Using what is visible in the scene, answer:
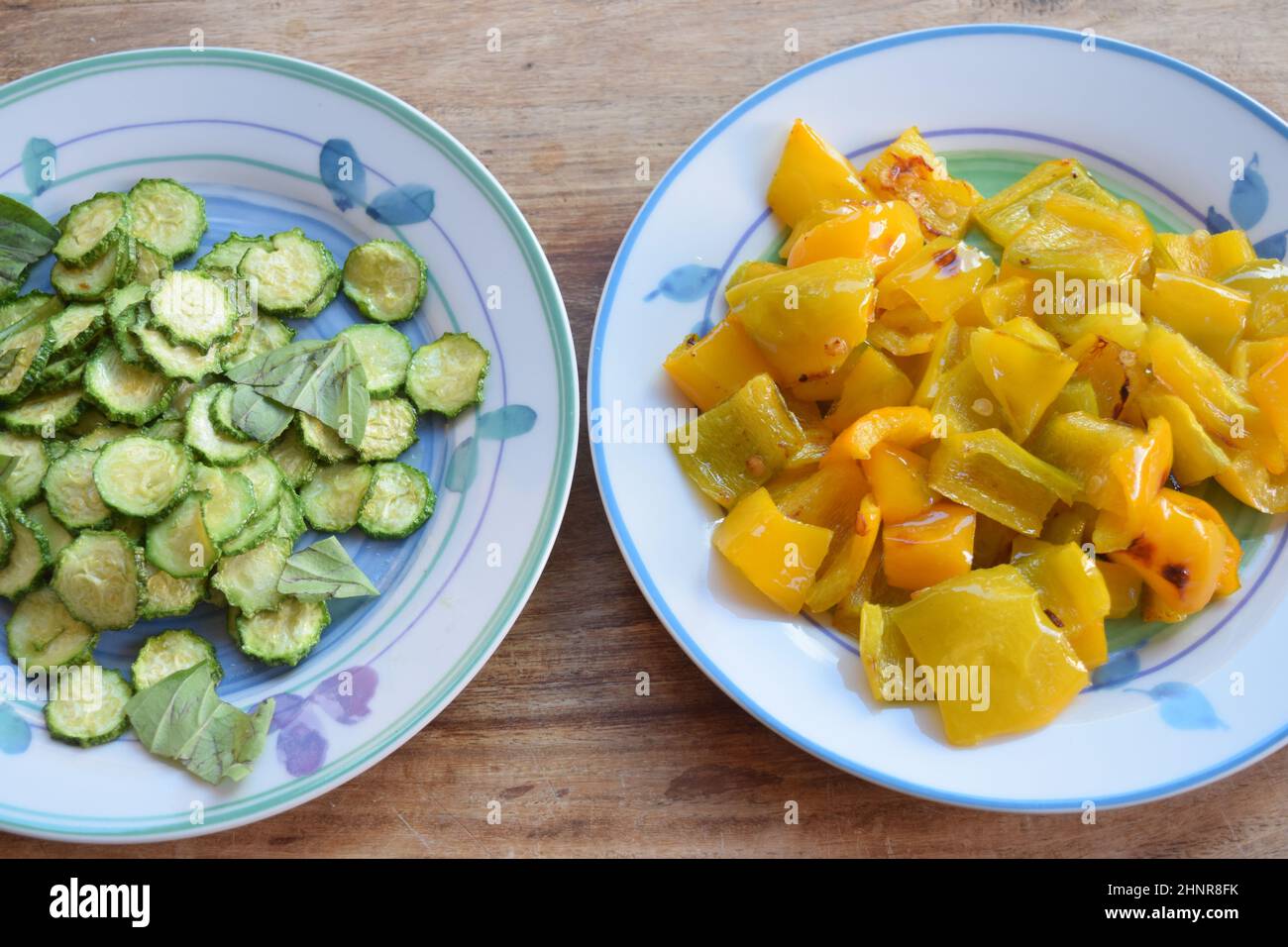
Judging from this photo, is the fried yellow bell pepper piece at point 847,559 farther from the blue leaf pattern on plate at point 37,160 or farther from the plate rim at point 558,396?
the blue leaf pattern on plate at point 37,160

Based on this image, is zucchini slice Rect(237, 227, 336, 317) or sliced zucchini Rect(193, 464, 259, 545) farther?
zucchini slice Rect(237, 227, 336, 317)

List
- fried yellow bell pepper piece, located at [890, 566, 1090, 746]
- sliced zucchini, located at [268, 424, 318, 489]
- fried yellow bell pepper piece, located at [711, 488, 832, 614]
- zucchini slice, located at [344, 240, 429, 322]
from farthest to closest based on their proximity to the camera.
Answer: zucchini slice, located at [344, 240, 429, 322]
sliced zucchini, located at [268, 424, 318, 489]
fried yellow bell pepper piece, located at [711, 488, 832, 614]
fried yellow bell pepper piece, located at [890, 566, 1090, 746]

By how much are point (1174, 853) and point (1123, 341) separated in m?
1.24

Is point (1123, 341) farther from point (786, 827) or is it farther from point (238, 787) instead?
point (238, 787)

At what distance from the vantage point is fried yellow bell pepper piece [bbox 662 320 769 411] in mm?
2496

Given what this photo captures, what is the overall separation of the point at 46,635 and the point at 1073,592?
2.35 metres

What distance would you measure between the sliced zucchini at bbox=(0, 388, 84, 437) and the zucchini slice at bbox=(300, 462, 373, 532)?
593mm

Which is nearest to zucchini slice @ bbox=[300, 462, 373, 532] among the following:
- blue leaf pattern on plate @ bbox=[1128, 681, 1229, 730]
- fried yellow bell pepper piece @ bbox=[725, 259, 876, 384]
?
fried yellow bell pepper piece @ bbox=[725, 259, 876, 384]

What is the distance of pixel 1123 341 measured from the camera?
2.39 meters

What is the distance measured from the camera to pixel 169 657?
240 cm

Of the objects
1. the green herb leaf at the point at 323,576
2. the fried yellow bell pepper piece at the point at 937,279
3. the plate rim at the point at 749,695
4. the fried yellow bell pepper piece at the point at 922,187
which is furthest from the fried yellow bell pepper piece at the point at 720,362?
the green herb leaf at the point at 323,576

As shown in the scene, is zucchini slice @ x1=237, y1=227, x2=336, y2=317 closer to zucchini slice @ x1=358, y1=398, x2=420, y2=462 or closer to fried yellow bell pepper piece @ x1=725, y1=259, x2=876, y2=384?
zucchini slice @ x1=358, y1=398, x2=420, y2=462

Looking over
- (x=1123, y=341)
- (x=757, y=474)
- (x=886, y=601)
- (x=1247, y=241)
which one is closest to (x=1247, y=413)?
(x=1123, y=341)

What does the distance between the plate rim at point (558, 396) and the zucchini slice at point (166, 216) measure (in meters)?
0.32
